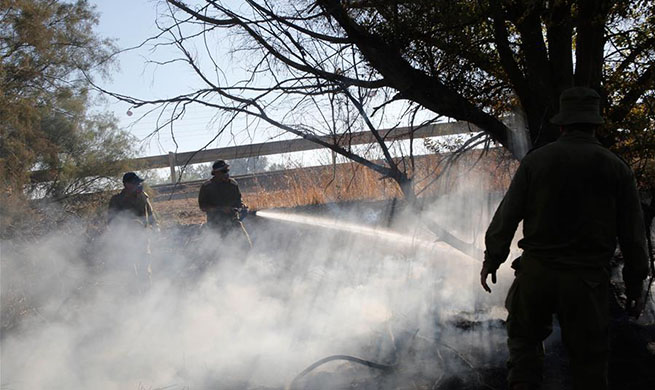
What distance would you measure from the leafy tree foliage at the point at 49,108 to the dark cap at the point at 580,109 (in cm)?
928

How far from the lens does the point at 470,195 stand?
10.2 metres

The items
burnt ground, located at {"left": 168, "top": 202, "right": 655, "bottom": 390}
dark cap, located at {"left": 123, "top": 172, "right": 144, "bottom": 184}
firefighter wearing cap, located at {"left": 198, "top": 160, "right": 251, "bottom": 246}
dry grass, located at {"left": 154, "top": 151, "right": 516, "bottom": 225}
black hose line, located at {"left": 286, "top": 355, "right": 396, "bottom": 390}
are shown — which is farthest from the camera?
dry grass, located at {"left": 154, "top": 151, "right": 516, "bottom": 225}

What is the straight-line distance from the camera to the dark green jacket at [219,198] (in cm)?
948

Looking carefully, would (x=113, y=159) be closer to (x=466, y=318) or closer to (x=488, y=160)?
(x=488, y=160)

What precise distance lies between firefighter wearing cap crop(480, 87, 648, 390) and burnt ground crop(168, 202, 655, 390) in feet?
4.06

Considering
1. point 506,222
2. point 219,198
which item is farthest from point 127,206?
point 506,222

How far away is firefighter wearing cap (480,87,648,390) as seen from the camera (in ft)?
10.8

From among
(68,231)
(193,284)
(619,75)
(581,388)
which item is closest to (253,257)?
(193,284)

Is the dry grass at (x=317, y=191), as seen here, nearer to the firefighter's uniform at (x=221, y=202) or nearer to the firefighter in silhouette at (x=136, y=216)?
the firefighter's uniform at (x=221, y=202)

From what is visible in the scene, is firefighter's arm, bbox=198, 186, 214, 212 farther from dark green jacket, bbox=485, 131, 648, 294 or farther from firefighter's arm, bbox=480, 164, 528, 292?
dark green jacket, bbox=485, 131, 648, 294

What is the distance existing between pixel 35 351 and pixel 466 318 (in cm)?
490

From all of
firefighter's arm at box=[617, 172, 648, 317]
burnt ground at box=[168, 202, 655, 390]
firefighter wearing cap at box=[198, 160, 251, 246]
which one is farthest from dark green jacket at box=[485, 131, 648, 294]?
firefighter wearing cap at box=[198, 160, 251, 246]

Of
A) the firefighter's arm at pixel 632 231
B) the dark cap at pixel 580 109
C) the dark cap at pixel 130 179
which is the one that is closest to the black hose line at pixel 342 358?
the firefighter's arm at pixel 632 231

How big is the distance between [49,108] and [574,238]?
11.4 meters
